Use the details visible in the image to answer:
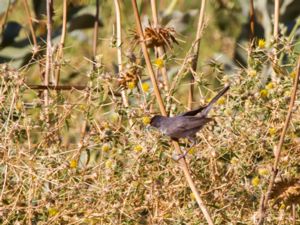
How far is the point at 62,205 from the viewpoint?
283 centimetres

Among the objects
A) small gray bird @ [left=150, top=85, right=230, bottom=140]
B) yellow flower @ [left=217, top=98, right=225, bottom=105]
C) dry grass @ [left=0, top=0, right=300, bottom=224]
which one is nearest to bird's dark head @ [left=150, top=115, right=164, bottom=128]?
small gray bird @ [left=150, top=85, right=230, bottom=140]

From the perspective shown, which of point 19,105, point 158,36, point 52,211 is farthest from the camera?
point 158,36

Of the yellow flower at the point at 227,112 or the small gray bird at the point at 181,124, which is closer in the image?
→ the small gray bird at the point at 181,124

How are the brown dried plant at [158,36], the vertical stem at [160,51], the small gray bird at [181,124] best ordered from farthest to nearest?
the brown dried plant at [158,36] → the vertical stem at [160,51] → the small gray bird at [181,124]

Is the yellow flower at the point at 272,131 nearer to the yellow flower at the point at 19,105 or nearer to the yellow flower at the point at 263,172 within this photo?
the yellow flower at the point at 263,172

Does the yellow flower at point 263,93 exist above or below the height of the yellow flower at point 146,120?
above

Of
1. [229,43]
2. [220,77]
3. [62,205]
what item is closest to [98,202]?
[62,205]

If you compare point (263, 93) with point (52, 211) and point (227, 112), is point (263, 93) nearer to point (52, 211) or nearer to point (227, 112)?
point (227, 112)

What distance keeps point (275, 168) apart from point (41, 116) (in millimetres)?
1065

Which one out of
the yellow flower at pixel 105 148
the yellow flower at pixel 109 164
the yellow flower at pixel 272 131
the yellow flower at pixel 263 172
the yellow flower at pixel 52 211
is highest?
the yellow flower at pixel 272 131

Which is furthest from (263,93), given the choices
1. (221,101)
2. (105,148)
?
(105,148)

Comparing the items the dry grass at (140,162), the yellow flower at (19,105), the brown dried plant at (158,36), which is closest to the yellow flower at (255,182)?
the dry grass at (140,162)

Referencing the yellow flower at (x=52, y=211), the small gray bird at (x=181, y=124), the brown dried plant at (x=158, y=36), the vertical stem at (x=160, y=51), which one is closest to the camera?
the small gray bird at (x=181, y=124)

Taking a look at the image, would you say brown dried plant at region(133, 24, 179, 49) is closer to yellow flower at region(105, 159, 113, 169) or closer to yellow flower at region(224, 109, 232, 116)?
yellow flower at region(224, 109, 232, 116)
